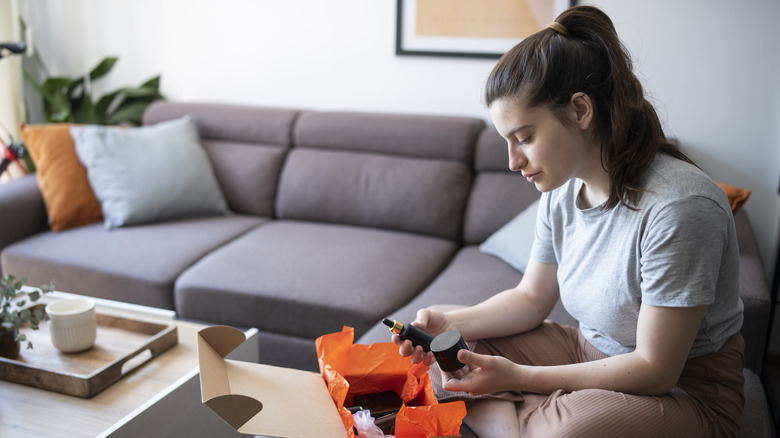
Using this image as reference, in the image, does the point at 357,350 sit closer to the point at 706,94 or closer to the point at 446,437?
the point at 446,437

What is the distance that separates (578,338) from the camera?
1.32m

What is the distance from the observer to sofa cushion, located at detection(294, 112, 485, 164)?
2.38 metres

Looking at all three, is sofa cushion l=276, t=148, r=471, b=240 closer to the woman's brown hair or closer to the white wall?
the white wall

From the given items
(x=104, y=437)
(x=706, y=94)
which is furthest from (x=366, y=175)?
(x=104, y=437)

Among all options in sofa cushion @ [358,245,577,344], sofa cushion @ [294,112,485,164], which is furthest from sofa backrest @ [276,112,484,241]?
sofa cushion @ [358,245,577,344]

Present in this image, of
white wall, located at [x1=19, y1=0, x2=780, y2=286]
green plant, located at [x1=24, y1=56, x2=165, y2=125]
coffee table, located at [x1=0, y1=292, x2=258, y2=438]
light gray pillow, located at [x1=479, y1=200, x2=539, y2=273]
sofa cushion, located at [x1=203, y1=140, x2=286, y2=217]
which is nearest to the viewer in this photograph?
coffee table, located at [x1=0, y1=292, x2=258, y2=438]

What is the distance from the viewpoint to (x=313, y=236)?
2316 mm

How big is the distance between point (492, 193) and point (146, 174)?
4.28 feet

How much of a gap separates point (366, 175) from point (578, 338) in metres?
1.30

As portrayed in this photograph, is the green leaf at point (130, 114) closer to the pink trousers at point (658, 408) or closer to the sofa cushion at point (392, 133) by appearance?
the sofa cushion at point (392, 133)

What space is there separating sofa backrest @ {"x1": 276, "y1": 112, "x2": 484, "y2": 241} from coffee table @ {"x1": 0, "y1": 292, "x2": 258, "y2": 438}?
40.4 inches

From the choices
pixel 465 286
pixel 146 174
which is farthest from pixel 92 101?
pixel 465 286

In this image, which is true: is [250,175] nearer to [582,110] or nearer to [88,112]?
[88,112]

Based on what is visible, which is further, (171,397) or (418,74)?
(418,74)
